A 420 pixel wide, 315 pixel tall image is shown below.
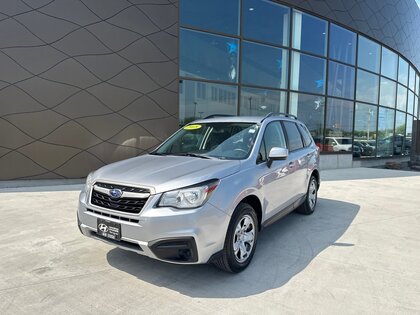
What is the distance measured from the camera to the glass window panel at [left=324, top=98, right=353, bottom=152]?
14539 millimetres

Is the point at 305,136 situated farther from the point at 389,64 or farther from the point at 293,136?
the point at 389,64

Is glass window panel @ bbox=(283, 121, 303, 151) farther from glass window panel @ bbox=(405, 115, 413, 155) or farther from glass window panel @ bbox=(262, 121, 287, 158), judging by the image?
glass window panel @ bbox=(405, 115, 413, 155)

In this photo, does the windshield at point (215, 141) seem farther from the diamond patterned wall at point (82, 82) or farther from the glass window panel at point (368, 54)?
the glass window panel at point (368, 54)

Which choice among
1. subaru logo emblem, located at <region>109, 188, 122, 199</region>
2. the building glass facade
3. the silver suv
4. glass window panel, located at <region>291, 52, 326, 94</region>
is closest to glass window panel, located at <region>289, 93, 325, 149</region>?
the building glass facade

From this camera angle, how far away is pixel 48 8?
8344 millimetres

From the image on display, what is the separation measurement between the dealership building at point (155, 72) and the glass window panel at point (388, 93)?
285 centimetres

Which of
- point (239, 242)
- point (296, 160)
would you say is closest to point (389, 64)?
point (296, 160)

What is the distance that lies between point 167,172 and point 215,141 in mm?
1190

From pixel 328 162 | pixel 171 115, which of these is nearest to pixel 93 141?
pixel 171 115

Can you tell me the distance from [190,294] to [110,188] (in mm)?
1323

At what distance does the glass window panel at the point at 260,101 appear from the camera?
1177 cm

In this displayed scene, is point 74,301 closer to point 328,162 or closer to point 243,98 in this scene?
point 243,98

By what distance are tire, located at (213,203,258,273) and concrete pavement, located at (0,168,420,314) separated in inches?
6.0

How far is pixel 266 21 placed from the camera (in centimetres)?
1216
